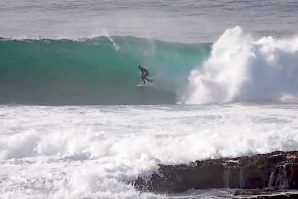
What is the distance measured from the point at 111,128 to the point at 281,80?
7010mm

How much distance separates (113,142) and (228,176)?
7.44 feet

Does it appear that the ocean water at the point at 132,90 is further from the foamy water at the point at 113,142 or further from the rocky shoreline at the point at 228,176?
the rocky shoreline at the point at 228,176

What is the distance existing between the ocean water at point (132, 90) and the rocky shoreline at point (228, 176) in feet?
0.54

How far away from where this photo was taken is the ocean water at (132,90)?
33.4 ft

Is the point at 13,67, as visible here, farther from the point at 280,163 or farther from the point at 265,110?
the point at 280,163

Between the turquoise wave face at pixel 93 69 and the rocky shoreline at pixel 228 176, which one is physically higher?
the turquoise wave face at pixel 93 69

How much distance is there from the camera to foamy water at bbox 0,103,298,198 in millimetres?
9461

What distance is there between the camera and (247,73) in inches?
696

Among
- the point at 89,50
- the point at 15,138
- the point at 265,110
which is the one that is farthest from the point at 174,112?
the point at 89,50

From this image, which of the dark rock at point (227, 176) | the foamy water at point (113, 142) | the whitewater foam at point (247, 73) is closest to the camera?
the foamy water at point (113, 142)

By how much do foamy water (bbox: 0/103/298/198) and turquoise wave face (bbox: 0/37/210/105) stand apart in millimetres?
2282

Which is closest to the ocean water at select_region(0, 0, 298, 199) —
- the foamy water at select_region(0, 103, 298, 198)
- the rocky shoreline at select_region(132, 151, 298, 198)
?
the foamy water at select_region(0, 103, 298, 198)

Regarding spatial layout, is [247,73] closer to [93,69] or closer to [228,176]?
[93,69]

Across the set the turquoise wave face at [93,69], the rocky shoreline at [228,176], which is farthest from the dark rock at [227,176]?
the turquoise wave face at [93,69]
